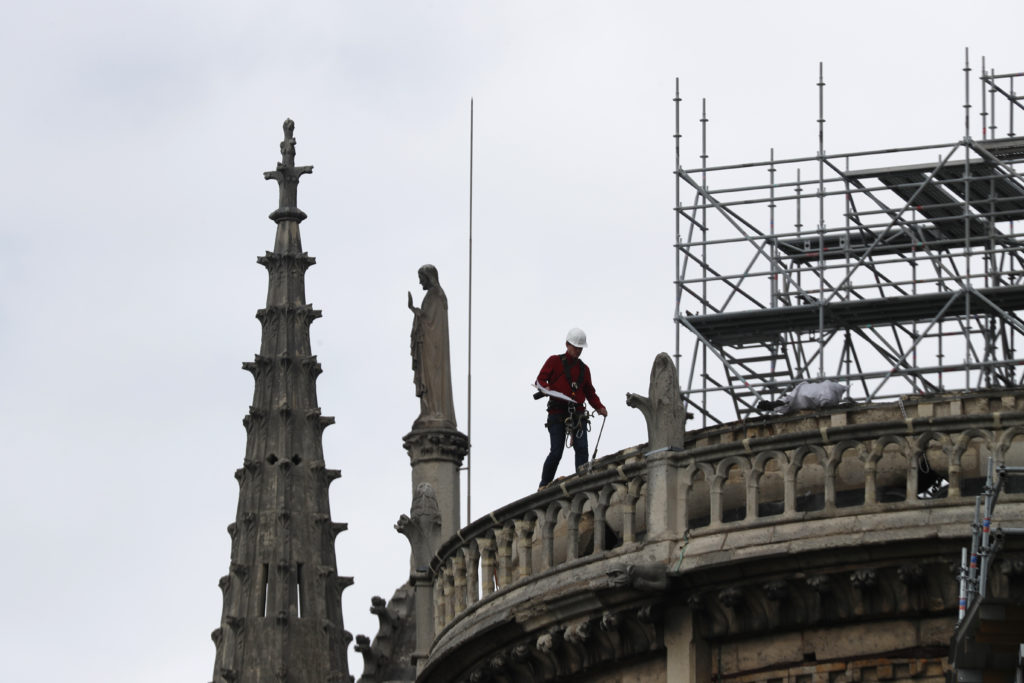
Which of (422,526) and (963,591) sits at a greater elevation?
(422,526)

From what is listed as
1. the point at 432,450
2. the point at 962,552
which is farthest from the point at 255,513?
the point at 962,552

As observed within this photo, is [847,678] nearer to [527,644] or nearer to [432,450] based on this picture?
[527,644]

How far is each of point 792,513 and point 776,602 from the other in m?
0.81

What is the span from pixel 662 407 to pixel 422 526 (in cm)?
724

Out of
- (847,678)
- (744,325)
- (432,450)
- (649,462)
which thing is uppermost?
(744,325)

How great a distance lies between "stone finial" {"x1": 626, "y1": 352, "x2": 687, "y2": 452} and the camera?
27.9 meters

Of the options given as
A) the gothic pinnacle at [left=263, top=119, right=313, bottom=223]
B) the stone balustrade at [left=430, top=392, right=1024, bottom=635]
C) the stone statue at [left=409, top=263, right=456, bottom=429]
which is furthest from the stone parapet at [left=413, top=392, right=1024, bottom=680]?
the gothic pinnacle at [left=263, top=119, right=313, bottom=223]

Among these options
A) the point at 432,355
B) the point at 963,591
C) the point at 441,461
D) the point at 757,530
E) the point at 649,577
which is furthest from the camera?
the point at 432,355

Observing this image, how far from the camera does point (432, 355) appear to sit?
3762 centimetres

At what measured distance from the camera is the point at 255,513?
140ft

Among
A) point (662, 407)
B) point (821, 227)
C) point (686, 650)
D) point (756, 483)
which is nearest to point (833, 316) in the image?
point (821, 227)

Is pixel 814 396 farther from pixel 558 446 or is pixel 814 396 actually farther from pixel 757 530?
pixel 757 530

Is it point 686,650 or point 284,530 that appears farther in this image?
point 284,530

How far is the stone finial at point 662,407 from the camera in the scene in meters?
27.9
